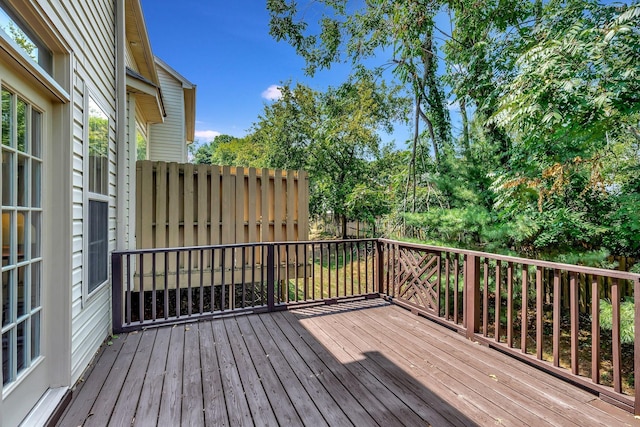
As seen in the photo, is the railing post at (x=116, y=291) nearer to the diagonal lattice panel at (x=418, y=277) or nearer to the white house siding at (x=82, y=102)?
the white house siding at (x=82, y=102)

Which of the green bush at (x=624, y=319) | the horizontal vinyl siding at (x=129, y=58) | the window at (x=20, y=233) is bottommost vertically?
the green bush at (x=624, y=319)

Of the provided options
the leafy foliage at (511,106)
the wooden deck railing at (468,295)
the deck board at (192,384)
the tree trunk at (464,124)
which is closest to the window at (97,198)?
the wooden deck railing at (468,295)

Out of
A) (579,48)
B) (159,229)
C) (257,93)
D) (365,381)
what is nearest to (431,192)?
(579,48)

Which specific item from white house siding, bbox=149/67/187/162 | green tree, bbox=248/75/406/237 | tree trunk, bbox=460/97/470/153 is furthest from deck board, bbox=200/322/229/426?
green tree, bbox=248/75/406/237

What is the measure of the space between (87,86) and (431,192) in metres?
5.12

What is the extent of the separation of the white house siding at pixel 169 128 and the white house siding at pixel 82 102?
535cm

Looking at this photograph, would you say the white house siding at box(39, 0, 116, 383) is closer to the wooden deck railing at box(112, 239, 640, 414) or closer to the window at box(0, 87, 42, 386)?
the window at box(0, 87, 42, 386)

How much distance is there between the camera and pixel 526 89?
3422 mm

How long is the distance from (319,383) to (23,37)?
9.49ft

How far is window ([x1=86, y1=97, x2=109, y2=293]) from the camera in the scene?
101 inches

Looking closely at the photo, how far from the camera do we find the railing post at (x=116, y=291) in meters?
3.19

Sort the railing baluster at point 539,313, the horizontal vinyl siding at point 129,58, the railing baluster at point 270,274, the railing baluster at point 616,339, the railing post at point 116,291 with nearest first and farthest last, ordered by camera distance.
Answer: the railing baluster at point 616,339 < the railing baluster at point 539,313 < the railing post at point 116,291 < the railing baluster at point 270,274 < the horizontal vinyl siding at point 129,58

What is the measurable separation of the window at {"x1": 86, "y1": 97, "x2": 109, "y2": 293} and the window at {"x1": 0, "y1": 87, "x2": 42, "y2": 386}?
2.12ft

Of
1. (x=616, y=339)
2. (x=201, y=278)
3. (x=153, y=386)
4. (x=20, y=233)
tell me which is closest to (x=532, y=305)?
(x=616, y=339)
